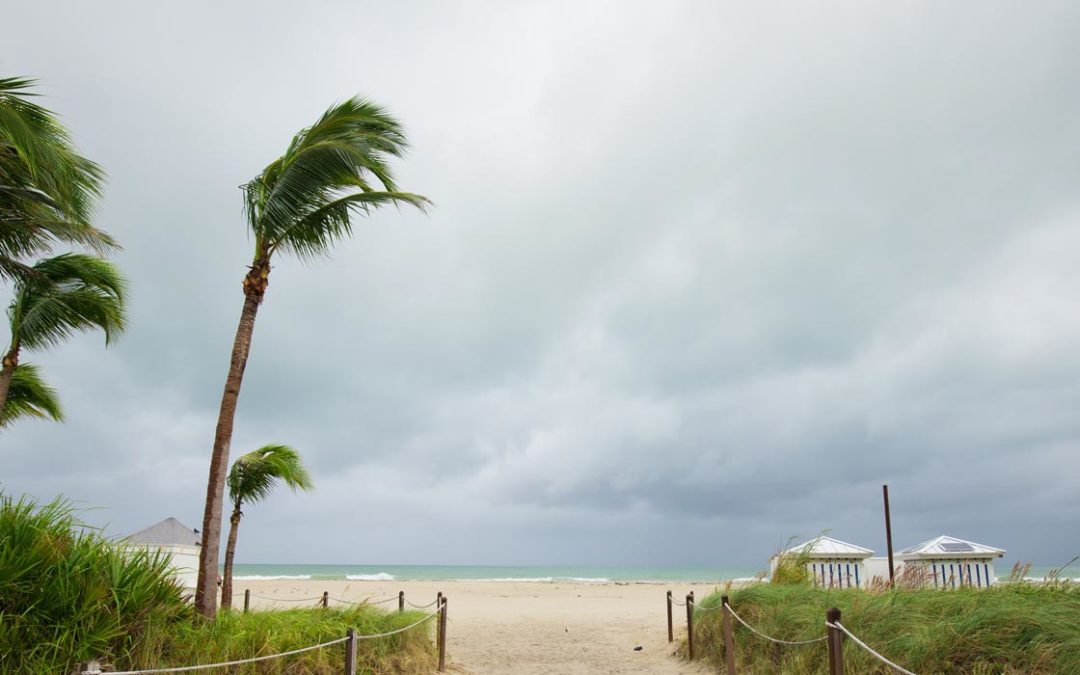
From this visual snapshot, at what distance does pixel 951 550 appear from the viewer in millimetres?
18562

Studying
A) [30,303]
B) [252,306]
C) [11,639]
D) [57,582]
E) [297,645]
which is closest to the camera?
[11,639]

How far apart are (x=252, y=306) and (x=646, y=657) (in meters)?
9.19

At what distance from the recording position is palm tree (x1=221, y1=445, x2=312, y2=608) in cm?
1599

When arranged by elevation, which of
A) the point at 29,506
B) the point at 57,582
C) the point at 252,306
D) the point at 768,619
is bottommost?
Answer: the point at 768,619

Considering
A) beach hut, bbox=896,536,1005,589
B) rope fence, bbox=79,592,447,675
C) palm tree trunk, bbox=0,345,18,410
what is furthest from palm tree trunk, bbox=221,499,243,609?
beach hut, bbox=896,536,1005,589

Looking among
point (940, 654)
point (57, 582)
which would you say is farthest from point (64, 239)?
point (940, 654)

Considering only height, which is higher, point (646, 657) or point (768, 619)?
point (768, 619)

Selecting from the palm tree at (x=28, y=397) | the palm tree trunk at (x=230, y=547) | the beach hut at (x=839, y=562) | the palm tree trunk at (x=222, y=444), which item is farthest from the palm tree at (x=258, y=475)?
the beach hut at (x=839, y=562)

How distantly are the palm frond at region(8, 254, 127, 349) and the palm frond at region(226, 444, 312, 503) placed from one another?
429cm

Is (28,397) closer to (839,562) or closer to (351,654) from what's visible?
(351,654)

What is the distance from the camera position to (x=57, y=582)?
6242 millimetres

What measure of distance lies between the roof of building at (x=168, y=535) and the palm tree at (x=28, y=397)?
20.8ft

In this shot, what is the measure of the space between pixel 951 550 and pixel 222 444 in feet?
57.9

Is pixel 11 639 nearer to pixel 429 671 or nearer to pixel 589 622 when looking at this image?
pixel 429 671
